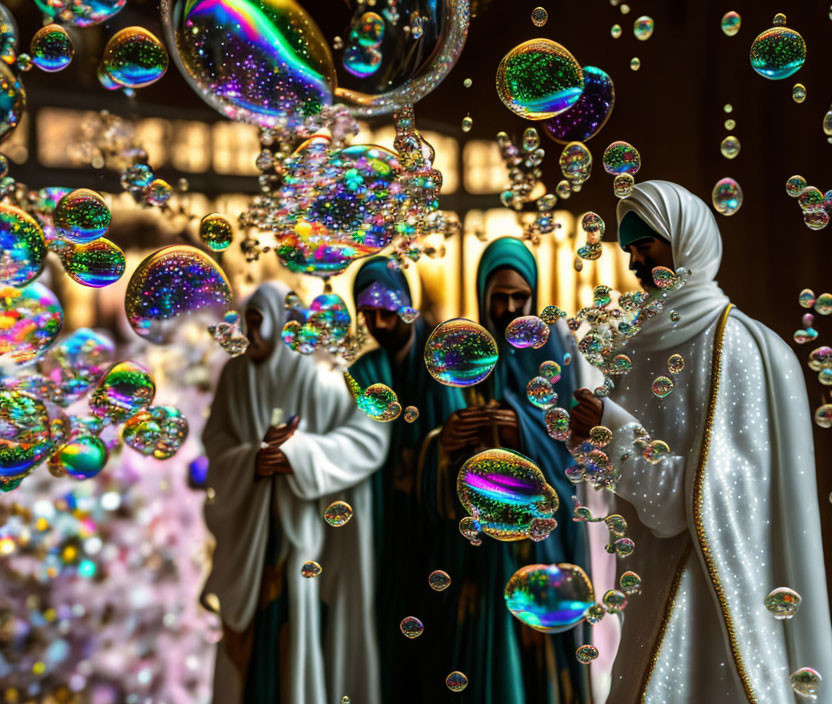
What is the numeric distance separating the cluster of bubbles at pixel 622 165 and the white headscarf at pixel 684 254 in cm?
3

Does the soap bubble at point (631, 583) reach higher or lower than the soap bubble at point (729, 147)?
lower

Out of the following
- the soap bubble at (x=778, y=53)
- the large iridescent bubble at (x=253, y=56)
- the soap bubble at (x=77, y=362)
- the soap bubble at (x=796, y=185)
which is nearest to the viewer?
the large iridescent bubble at (x=253, y=56)

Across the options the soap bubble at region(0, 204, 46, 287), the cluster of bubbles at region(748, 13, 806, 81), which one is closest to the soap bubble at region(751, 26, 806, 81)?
the cluster of bubbles at region(748, 13, 806, 81)

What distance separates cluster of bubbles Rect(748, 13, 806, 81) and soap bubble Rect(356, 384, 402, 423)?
Answer: 71cm

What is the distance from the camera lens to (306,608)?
1.51 m

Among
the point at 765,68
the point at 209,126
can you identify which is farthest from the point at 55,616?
the point at 765,68

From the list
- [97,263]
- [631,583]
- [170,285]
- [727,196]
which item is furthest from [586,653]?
[97,263]

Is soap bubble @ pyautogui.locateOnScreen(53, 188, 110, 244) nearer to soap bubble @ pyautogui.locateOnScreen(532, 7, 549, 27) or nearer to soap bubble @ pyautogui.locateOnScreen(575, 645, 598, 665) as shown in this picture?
soap bubble @ pyautogui.locateOnScreen(532, 7, 549, 27)

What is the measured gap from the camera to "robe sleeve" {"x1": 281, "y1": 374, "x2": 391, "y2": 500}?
4.99 ft

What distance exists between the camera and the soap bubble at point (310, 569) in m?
1.51

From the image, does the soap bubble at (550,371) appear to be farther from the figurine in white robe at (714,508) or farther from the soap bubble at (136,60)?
the soap bubble at (136,60)

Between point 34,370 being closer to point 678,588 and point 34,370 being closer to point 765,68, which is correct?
point 678,588

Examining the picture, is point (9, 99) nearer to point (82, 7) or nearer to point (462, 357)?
point (82, 7)

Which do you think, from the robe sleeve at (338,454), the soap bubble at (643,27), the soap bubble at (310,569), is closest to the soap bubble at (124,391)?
the robe sleeve at (338,454)
